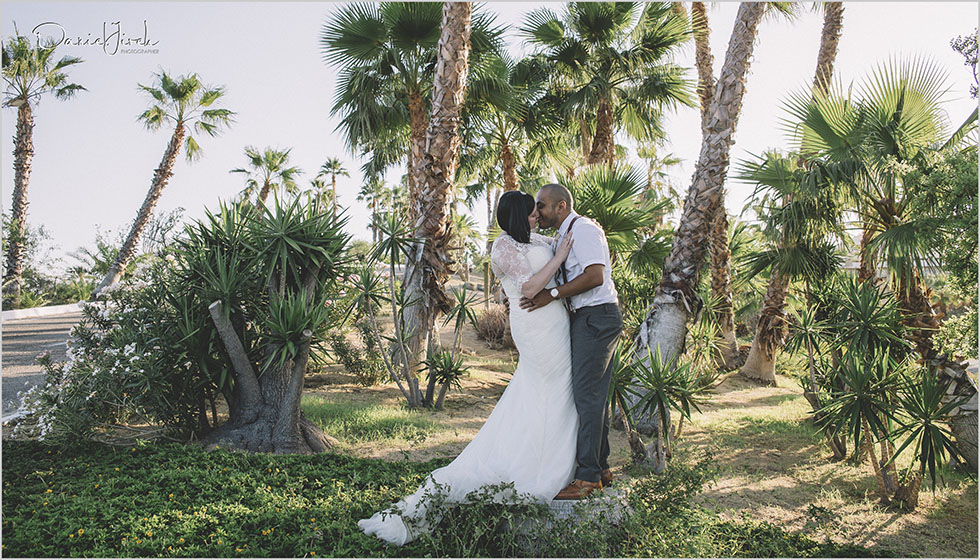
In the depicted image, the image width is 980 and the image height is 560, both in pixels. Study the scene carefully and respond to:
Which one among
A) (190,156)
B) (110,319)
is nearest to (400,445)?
(110,319)

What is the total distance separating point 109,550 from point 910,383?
6.45m

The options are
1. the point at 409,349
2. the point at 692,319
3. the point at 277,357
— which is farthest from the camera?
the point at 409,349

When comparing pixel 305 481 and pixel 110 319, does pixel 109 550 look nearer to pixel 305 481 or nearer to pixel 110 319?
pixel 305 481

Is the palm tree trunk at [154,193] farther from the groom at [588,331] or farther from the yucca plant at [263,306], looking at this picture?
the groom at [588,331]

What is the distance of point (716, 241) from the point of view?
12344 mm

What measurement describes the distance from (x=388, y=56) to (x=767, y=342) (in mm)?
9913

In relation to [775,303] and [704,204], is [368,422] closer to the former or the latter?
[704,204]

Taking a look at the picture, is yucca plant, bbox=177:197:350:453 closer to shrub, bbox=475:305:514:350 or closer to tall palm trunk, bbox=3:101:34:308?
shrub, bbox=475:305:514:350

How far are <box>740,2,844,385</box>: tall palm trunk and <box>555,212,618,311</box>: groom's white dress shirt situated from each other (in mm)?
8713

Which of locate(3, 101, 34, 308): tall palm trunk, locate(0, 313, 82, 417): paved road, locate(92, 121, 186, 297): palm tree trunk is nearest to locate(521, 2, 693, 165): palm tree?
locate(0, 313, 82, 417): paved road

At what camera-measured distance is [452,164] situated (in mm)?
9047

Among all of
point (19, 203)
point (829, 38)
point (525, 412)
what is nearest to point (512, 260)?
point (525, 412)

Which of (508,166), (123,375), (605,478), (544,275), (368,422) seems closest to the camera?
(544,275)

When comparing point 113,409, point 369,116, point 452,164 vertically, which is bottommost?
point 113,409
